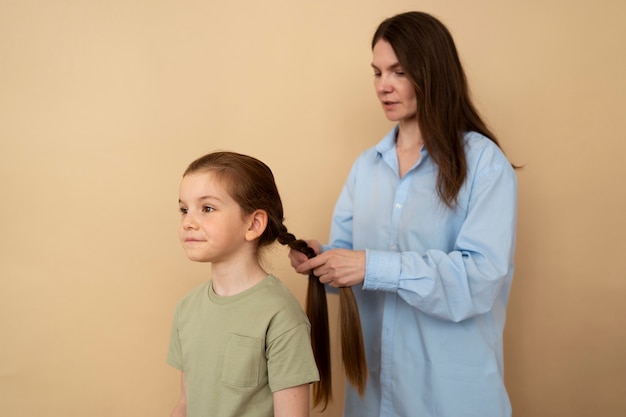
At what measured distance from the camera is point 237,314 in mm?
1204

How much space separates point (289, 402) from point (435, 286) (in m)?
0.43

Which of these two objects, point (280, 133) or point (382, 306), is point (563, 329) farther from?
point (280, 133)

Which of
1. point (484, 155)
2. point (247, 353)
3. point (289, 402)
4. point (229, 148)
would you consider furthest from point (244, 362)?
point (229, 148)

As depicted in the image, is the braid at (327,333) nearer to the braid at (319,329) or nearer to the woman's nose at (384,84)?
the braid at (319,329)

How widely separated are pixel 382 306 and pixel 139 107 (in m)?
1.05

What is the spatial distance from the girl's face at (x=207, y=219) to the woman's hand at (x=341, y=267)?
249 millimetres

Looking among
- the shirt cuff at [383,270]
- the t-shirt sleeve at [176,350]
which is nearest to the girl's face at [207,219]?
the t-shirt sleeve at [176,350]

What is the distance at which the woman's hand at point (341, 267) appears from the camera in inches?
53.4

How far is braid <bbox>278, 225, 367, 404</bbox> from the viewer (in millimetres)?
1407

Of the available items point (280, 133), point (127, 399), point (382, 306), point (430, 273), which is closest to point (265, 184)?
point (430, 273)

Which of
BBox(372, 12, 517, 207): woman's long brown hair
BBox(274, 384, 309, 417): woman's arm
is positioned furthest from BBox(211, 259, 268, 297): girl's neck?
BBox(372, 12, 517, 207): woman's long brown hair

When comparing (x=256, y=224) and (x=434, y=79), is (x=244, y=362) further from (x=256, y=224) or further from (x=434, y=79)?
(x=434, y=79)

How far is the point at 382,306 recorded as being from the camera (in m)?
1.59

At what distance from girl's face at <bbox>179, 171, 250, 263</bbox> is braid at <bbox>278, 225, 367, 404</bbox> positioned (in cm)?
20
